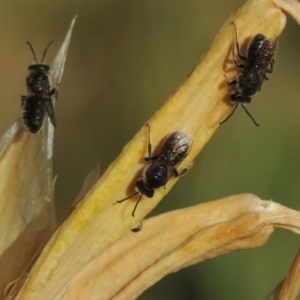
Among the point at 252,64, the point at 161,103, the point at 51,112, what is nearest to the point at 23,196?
the point at 51,112

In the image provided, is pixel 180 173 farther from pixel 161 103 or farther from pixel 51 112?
pixel 161 103

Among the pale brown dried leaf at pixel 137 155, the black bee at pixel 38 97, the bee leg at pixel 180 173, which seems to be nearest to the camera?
the pale brown dried leaf at pixel 137 155

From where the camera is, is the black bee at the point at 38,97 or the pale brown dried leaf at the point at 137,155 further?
the black bee at the point at 38,97

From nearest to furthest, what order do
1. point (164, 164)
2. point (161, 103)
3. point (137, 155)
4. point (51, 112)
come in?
1. point (137, 155)
2. point (164, 164)
3. point (51, 112)
4. point (161, 103)

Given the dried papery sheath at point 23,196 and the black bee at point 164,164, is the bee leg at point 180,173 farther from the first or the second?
the dried papery sheath at point 23,196

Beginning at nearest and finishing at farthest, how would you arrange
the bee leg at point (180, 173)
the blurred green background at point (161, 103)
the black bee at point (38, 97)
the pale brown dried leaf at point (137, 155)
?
1. the pale brown dried leaf at point (137, 155)
2. the bee leg at point (180, 173)
3. the black bee at point (38, 97)
4. the blurred green background at point (161, 103)

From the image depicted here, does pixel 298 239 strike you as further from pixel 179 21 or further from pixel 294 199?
pixel 179 21

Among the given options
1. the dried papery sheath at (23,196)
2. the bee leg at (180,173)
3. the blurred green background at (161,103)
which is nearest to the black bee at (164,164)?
the bee leg at (180,173)
